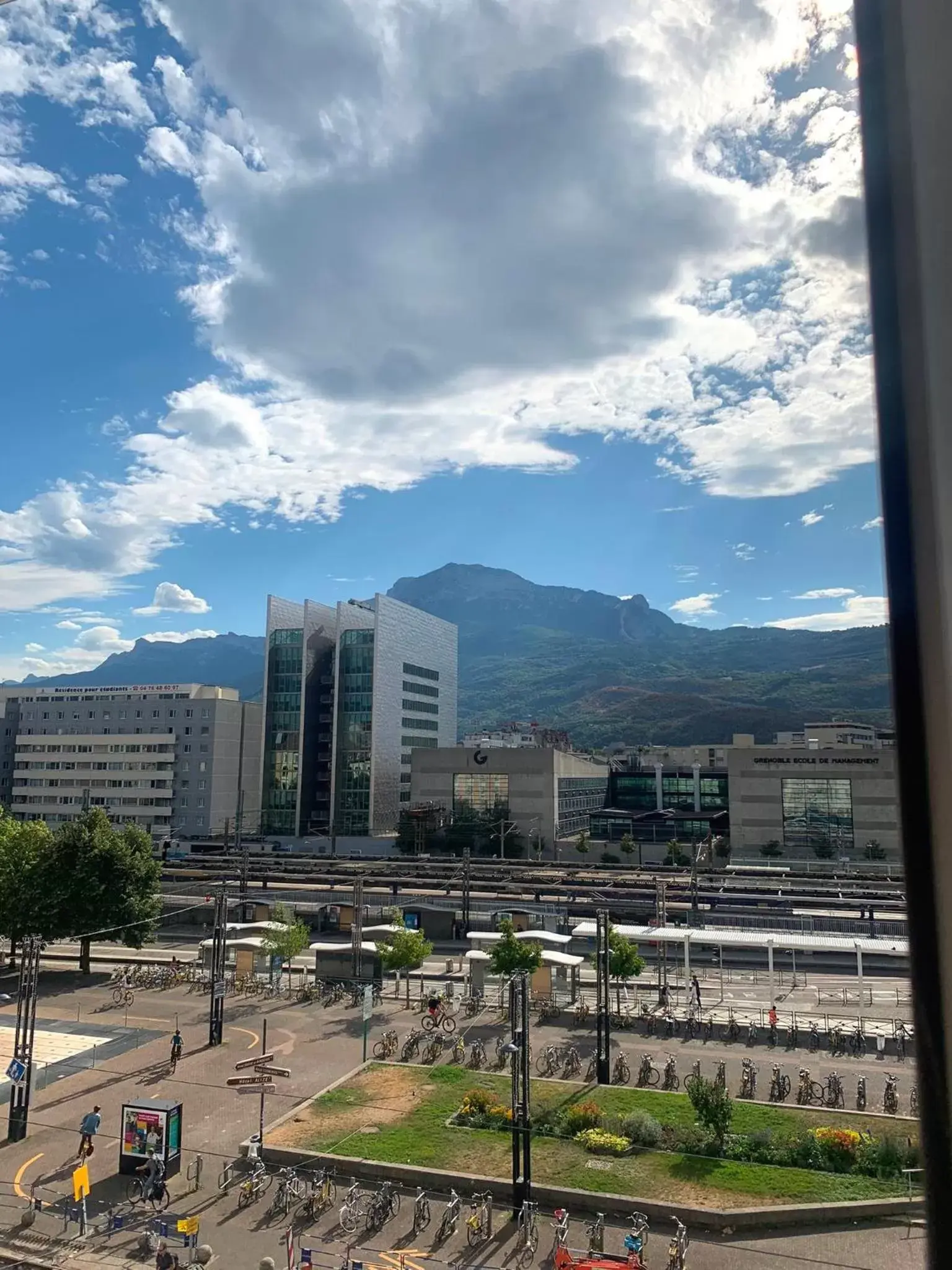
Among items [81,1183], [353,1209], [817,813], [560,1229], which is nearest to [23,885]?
[81,1183]

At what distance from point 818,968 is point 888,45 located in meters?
24.0

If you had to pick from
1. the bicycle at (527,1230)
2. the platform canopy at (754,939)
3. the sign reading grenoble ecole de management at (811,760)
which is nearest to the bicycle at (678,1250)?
the bicycle at (527,1230)

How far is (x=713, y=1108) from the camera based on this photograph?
10359 millimetres

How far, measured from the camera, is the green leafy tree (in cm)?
1909

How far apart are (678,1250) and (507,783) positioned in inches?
1422

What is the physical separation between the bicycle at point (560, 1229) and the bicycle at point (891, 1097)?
15.9ft

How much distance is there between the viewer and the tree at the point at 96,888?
19.3 m

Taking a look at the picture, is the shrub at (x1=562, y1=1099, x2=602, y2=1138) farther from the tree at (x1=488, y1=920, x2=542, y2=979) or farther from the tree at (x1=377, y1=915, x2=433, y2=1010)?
the tree at (x1=377, y1=915, x2=433, y2=1010)

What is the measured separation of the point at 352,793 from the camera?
48.3 meters

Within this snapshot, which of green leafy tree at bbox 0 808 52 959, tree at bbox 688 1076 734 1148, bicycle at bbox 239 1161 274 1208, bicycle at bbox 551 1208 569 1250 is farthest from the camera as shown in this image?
green leafy tree at bbox 0 808 52 959

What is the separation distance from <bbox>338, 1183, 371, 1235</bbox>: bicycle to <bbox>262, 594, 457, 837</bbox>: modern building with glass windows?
124 ft

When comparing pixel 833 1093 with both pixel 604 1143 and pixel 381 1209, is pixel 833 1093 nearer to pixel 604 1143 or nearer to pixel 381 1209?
pixel 604 1143

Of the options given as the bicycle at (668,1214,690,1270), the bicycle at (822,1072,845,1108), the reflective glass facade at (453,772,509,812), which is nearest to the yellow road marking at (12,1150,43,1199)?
the bicycle at (668,1214,690,1270)

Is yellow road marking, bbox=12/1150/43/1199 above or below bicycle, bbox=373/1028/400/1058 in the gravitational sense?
below
